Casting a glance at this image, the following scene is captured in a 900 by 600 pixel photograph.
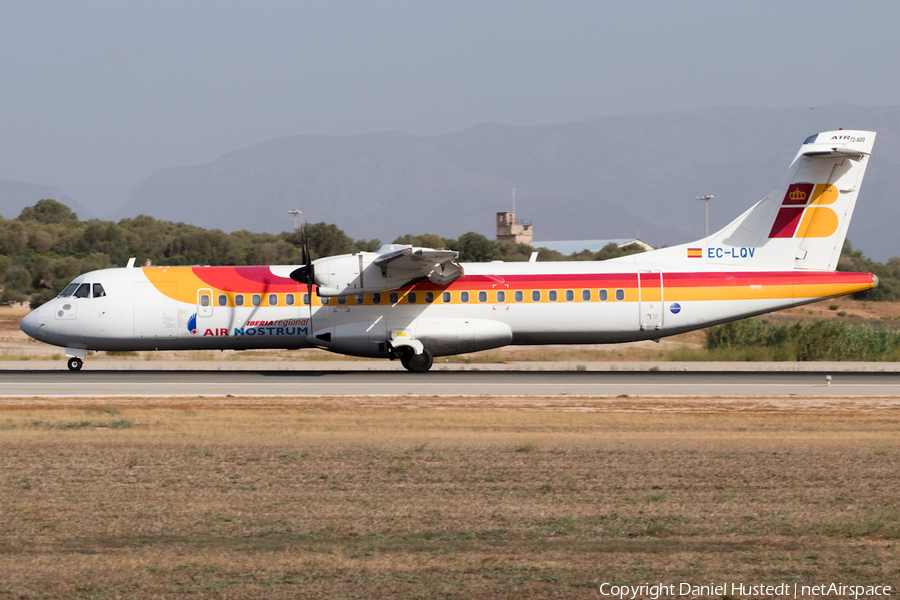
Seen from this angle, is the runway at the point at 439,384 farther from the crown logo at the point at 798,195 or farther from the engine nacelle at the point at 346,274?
the crown logo at the point at 798,195

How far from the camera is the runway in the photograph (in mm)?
19281

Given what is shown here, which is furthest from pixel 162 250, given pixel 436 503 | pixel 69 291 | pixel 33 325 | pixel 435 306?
pixel 436 503

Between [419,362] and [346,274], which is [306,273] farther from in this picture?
[419,362]

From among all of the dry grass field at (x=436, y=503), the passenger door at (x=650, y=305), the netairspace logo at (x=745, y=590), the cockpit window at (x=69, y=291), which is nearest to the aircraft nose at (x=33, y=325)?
the cockpit window at (x=69, y=291)

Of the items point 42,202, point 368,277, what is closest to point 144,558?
point 368,277

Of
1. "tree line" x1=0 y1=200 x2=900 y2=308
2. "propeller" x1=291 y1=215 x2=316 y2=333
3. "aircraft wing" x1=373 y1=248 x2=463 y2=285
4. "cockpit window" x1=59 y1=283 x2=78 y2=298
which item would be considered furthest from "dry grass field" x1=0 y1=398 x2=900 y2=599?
"tree line" x1=0 y1=200 x2=900 y2=308

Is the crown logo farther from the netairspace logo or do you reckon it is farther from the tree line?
the tree line

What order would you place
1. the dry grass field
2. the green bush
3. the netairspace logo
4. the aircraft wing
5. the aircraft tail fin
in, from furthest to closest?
1. the green bush
2. the aircraft tail fin
3. the aircraft wing
4. the dry grass field
5. the netairspace logo

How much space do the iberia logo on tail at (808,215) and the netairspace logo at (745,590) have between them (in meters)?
19.1

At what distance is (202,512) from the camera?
8688 millimetres

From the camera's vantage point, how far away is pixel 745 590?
6.34m

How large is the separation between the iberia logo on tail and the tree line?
122ft

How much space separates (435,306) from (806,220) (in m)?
10.6

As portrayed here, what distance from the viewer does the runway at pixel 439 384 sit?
19.3m
